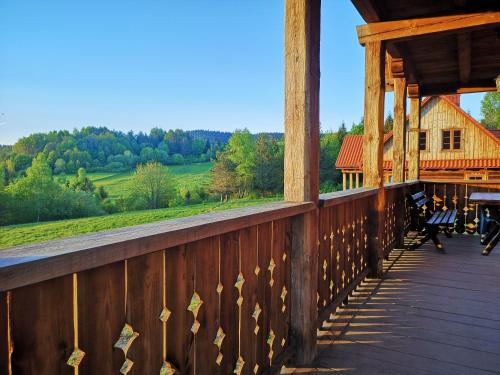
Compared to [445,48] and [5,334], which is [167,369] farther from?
[445,48]

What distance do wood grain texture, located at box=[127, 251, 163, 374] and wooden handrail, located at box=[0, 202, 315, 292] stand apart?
7cm

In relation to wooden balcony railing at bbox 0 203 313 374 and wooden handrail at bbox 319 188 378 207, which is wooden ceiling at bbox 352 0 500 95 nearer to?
wooden handrail at bbox 319 188 378 207

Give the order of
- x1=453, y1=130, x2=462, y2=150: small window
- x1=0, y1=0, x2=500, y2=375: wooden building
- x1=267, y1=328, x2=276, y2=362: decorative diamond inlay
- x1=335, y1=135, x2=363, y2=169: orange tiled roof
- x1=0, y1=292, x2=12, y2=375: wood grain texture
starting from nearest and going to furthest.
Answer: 1. x1=0, y1=292, x2=12, y2=375: wood grain texture
2. x1=0, y1=0, x2=500, y2=375: wooden building
3. x1=267, y1=328, x2=276, y2=362: decorative diamond inlay
4. x1=453, y1=130, x2=462, y2=150: small window
5. x1=335, y1=135, x2=363, y2=169: orange tiled roof

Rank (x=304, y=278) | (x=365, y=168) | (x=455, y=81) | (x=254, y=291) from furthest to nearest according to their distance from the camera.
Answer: (x=455, y=81), (x=365, y=168), (x=304, y=278), (x=254, y=291)

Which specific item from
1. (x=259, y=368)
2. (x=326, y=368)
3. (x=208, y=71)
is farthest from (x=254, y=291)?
(x=208, y=71)

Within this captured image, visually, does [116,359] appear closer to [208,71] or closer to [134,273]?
[134,273]

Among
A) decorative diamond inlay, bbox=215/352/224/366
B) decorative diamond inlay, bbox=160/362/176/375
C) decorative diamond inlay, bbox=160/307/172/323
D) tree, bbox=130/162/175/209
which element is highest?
decorative diamond inlay, bbox=160/307/172/323

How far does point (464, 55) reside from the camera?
4902mm

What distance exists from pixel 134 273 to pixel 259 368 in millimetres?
1010

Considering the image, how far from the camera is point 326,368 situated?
2.02m

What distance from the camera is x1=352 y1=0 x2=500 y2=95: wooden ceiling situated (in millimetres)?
3578

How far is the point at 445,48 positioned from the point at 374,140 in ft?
7.15

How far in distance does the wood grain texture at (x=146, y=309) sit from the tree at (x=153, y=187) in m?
33.7

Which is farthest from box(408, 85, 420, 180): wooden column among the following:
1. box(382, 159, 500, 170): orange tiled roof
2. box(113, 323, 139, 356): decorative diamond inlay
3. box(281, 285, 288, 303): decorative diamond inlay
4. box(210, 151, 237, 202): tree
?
box(210, 151, 237, 202): tree
